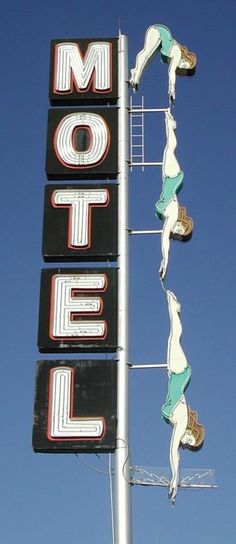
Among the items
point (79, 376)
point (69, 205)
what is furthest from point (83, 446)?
point (69, 205)

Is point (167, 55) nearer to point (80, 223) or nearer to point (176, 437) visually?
point (80, 223)

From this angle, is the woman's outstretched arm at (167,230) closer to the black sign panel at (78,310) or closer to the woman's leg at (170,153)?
the woman's leg at (170,153)

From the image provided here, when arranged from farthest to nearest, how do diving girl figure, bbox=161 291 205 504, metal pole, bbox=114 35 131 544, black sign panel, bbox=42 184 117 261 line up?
black sign panel, bbox=42 184 117 261 < diving girl figure, bbox=161 291 205 504 < metal pole, bbox=114 35 131 544

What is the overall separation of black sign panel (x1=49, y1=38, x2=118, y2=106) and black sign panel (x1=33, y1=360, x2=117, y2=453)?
555 cm

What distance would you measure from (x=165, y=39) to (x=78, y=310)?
6396 millimetres

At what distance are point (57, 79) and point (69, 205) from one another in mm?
3038

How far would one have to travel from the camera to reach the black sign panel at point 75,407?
1944 cm

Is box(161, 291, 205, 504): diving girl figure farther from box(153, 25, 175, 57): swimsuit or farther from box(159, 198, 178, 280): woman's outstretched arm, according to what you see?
box(153, 25, 175, 57): swimsuit

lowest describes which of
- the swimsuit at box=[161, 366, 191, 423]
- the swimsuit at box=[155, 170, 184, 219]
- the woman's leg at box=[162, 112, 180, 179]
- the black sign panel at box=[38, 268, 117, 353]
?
the swimsuit at box=[161, 366, 191, 423]

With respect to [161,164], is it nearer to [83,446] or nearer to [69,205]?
[69,205]

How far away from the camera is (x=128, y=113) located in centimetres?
2278

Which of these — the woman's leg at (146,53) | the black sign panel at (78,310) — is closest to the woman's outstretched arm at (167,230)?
the black sign panel at (78,310)

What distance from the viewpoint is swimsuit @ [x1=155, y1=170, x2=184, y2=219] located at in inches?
845

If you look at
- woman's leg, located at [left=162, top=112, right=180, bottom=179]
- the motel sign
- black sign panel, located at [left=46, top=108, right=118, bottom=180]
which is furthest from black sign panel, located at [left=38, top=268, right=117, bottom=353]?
woman's leg, located at [left=162, top=112, right=180, bottom=179]
